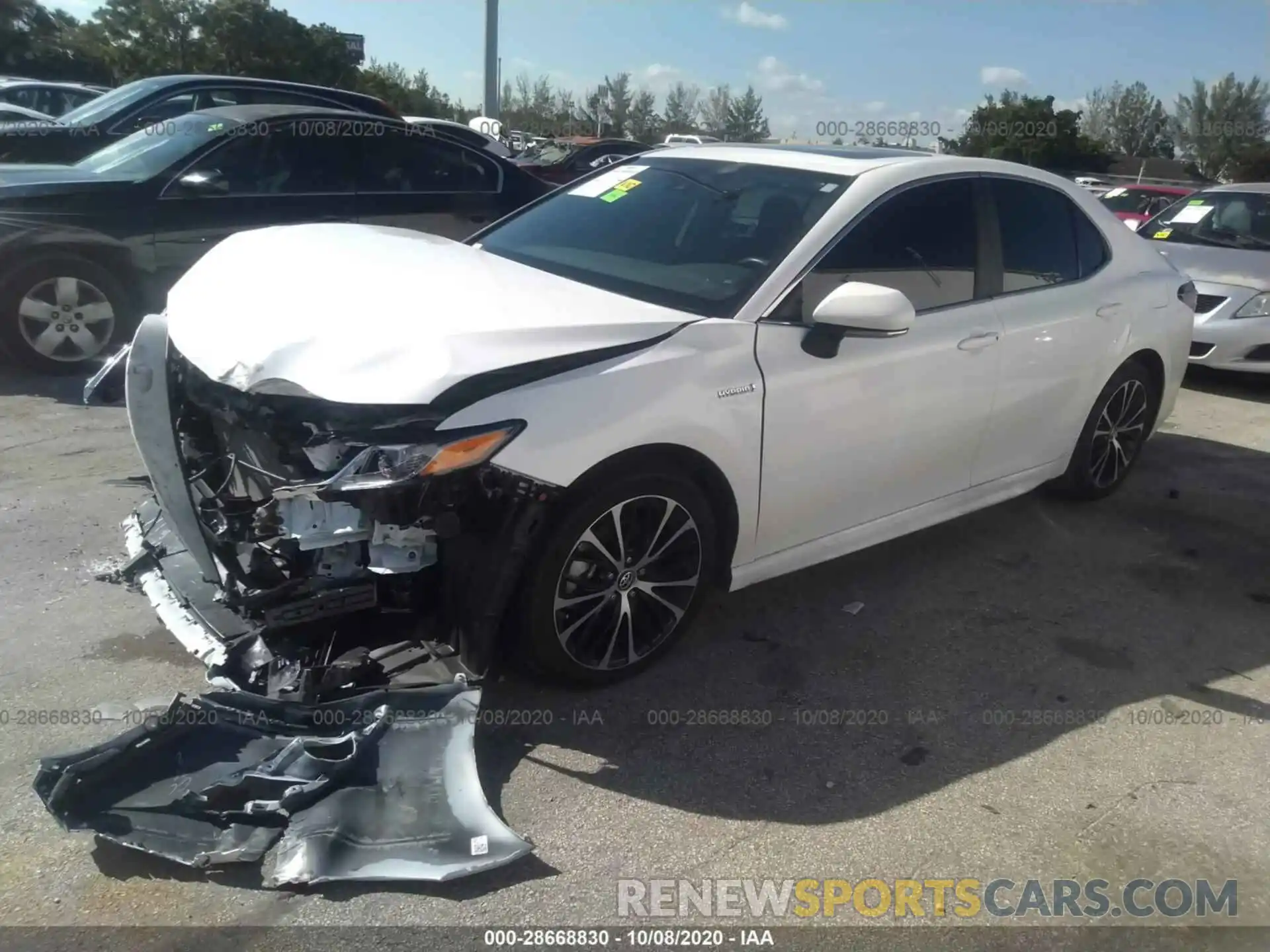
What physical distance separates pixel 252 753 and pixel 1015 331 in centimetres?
332

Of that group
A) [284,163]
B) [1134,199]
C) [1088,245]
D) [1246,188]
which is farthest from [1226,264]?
[284,163]

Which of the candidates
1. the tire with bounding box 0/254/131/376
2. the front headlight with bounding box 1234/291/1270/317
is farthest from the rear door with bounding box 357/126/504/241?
the front headlight with bounding box 1234/291/1270/317

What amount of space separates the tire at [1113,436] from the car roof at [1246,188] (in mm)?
5428

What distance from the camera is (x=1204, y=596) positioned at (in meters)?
4.64

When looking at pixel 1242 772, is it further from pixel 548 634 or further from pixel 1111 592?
pixel 548 634

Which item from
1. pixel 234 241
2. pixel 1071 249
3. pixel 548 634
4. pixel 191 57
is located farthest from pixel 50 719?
pixel 191 57

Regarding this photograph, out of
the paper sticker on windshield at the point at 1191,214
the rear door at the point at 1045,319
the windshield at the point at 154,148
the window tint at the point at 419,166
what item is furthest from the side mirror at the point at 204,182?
the paper sticker on windshield at the point at 1191,214

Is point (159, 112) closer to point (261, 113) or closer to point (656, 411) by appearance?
point (261, 113)

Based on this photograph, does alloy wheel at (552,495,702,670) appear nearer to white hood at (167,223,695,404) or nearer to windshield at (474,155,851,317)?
white hood at (167,223,695,404)

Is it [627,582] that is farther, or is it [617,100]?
[617,100]

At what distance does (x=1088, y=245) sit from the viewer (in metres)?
4.91

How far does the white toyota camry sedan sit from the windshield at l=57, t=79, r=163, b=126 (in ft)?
21.6

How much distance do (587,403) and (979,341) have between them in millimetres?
1928

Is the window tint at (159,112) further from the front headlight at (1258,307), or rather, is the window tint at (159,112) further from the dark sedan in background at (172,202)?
the front headlight at (1258,307)
